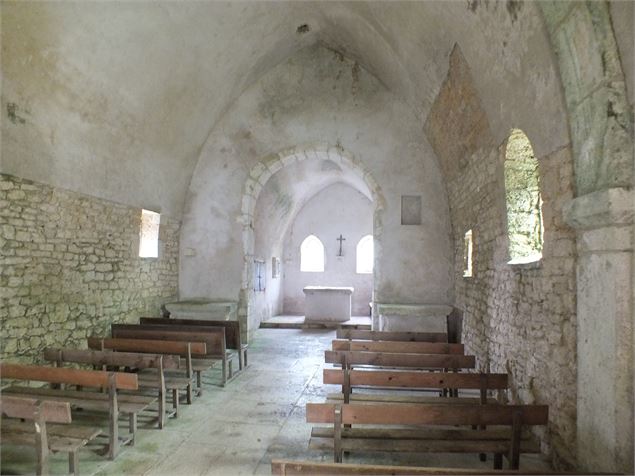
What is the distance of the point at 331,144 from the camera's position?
31.0 ft

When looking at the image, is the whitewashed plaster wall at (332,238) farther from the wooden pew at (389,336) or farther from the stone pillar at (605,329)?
the stone pillar at (605,329)

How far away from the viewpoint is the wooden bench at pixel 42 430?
3.11 metres

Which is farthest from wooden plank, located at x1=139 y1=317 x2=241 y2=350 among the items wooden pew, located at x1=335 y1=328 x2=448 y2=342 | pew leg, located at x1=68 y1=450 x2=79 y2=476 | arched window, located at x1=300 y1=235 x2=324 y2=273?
arched window, located at x1=300 y1=235 x2=324 y2=273

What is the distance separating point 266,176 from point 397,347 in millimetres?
5827

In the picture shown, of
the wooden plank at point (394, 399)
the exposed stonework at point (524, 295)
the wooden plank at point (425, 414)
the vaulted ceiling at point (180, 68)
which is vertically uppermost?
the vaulted ceiling at point (180, 68)

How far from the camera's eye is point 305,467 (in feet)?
7.94

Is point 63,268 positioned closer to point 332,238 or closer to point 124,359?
point 124,359

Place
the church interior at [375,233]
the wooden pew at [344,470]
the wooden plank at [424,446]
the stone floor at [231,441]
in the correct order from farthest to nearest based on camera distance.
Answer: the stone floor at [231,441] < the wooden plank at [424,446] < the church interior at [375,233] < the wooden pew at [344,470]

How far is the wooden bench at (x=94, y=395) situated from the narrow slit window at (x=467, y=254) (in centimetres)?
547

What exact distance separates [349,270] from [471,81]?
35.6 feet

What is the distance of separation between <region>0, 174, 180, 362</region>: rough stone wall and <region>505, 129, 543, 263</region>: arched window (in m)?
6.10

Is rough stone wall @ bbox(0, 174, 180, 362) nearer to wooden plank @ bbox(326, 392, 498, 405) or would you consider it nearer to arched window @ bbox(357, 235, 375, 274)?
wooden plank @ bbox(326, 392, 498, 405)

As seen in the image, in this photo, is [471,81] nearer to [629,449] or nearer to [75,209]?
[629,449]

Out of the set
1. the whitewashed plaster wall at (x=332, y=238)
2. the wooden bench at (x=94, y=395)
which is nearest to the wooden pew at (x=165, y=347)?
the wooden bench at (x=94, y=395)
